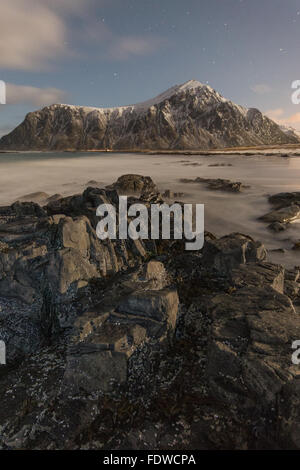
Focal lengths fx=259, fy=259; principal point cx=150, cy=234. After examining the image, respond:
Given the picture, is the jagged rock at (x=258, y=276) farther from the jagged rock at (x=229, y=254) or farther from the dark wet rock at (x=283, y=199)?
the dark wet rock at (x=283, y=199)

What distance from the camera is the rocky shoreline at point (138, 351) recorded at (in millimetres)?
5605

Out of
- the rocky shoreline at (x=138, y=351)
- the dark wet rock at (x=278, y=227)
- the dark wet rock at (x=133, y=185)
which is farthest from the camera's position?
the dark wet rock at (x=133, y=185)

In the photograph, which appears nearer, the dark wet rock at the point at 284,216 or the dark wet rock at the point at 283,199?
the dark wet rock at the point at 284,216

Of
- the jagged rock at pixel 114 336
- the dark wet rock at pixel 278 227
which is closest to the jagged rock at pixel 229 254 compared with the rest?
the jagged rock at pixel 114 336

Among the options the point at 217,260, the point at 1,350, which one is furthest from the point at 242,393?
A: the point at 1,350

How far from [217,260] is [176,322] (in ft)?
14.9

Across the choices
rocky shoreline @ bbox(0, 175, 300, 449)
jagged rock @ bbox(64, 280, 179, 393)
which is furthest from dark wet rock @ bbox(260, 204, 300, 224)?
jagged rock @ bbox(64, 280, 179, 393)

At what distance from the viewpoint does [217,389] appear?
6.17 metres

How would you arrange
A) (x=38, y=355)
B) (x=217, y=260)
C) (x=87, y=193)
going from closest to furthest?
(x=38, y=355)
(x=217, y=260)
(x=87, y=193)

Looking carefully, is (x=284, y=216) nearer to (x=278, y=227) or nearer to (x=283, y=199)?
(x=278, y=227)

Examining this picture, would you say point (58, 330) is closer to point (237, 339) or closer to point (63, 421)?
point (63, 421)

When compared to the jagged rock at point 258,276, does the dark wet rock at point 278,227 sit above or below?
above

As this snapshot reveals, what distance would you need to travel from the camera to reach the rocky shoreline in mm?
5605

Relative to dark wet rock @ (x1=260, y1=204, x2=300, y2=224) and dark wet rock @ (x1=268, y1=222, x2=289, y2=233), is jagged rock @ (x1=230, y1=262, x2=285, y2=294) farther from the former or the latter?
dark wet rock @ (x1=260, y1=204, x2=300, y2=224)
